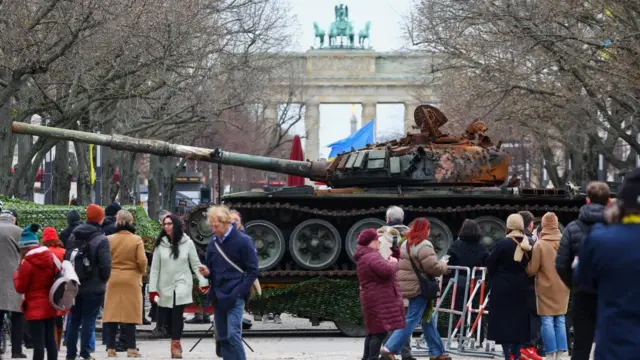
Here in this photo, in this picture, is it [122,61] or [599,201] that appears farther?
[122,61]

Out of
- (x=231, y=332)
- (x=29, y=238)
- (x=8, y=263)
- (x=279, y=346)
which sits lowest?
(x=279, y=346)

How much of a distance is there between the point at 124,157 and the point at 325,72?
50309 millimetres

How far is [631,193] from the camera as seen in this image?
726 centimetres

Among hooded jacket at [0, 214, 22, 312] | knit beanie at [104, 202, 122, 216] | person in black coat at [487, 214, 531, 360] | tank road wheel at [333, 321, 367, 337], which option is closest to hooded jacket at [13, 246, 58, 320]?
hooded jacket at [0, 214, 22, 312]

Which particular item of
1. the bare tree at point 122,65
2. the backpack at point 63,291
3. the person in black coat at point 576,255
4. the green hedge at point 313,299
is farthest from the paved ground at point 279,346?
the bare tree at point 122,65

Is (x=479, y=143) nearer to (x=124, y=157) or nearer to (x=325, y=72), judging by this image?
(x=124, y=157)

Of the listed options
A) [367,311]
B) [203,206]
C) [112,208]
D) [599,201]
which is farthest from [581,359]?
[203,206]

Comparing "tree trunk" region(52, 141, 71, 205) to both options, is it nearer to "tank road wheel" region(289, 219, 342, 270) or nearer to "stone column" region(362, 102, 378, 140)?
"tank road wheel" region(289, 219, 342, 270)

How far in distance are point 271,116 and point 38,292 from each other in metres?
55.6

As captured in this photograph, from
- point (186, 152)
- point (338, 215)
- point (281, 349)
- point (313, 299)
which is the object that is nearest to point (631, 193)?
point (281, 349)

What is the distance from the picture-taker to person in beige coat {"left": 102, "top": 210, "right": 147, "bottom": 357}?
47.5 ft

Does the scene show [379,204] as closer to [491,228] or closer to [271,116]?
[491,228]

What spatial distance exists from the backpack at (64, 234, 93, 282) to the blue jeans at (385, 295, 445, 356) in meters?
3.04

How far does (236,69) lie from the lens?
132 feet
